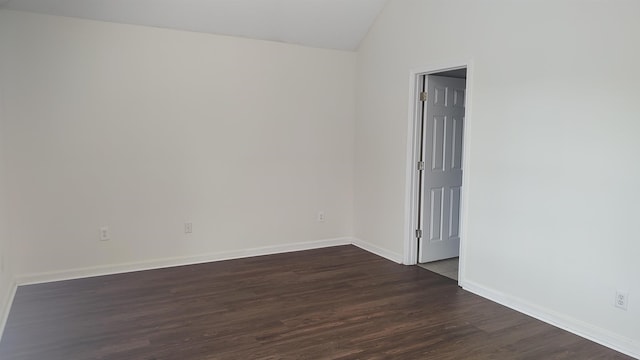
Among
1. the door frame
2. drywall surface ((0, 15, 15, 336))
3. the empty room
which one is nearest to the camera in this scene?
the empty room

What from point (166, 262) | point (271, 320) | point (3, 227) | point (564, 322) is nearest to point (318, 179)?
point (166, 262)

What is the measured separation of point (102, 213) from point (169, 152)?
845 millimetres

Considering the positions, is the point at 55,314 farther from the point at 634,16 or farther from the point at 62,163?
the point at 634,16

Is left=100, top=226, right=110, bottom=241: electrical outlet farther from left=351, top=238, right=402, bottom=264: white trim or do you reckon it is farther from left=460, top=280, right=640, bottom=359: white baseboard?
left=460, top=280, right=640, bottom=359: white baseboard

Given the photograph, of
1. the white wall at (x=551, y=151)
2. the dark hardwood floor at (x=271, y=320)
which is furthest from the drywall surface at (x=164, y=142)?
the white wall at (x=551, y=151)

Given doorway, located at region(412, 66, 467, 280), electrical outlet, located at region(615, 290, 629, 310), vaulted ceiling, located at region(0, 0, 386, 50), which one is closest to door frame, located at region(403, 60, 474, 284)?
doorway, located at region(412, 66, 467, 280)

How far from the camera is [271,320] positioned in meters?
3.23

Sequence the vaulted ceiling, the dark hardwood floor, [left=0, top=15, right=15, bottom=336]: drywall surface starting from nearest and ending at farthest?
the dark hardwood floor < [left=0, top=15, right=15, bottom=336]: drywall surface < the vaulted ceiling

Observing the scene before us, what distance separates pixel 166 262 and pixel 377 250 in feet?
7.59

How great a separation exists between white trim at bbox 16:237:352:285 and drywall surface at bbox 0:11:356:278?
41mm

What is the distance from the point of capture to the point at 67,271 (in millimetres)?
4059

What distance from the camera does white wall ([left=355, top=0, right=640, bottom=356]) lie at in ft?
9.24

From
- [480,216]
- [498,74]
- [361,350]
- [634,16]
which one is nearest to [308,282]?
[361,350]

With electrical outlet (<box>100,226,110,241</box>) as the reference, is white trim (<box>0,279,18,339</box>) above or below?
below
